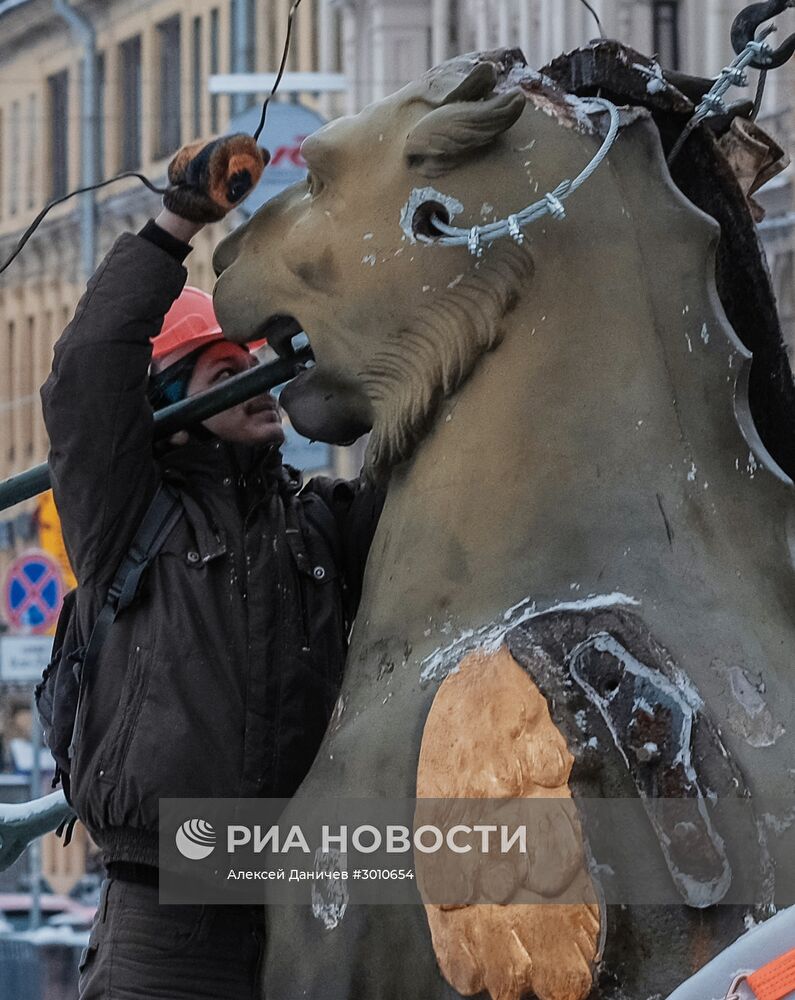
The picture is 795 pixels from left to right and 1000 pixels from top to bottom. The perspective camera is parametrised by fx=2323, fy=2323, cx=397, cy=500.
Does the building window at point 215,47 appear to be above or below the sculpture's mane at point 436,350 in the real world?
below

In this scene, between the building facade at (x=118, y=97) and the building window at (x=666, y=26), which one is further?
the building facade at (x=118, y=97)

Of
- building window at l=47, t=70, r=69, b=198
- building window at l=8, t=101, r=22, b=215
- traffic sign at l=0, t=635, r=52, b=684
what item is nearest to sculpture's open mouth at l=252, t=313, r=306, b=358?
traffic sign at l=0, t=635, r=52, b=684

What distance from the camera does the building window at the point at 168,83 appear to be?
23453 millimetres

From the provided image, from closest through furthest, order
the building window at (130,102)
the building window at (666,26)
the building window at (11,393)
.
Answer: the building window at (666,26) < the building window at (130,102) < the building window at (11,393)

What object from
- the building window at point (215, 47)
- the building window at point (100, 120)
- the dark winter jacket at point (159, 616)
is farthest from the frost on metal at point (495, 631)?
the building window at point (100, 120)

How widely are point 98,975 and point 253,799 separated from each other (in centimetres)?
39

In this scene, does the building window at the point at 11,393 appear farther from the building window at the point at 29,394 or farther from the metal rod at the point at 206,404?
the metal rod at the point at 206,404

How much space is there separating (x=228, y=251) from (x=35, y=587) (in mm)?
10890

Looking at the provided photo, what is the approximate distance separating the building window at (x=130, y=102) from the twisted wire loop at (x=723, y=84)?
21326 mm

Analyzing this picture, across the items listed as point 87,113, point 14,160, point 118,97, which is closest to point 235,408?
point 87,113

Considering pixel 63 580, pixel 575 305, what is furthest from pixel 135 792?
pixel 63 580

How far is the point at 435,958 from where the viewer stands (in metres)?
2.67

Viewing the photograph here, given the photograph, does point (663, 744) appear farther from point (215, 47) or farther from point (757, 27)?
point (215, 47)

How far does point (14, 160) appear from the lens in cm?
2638
